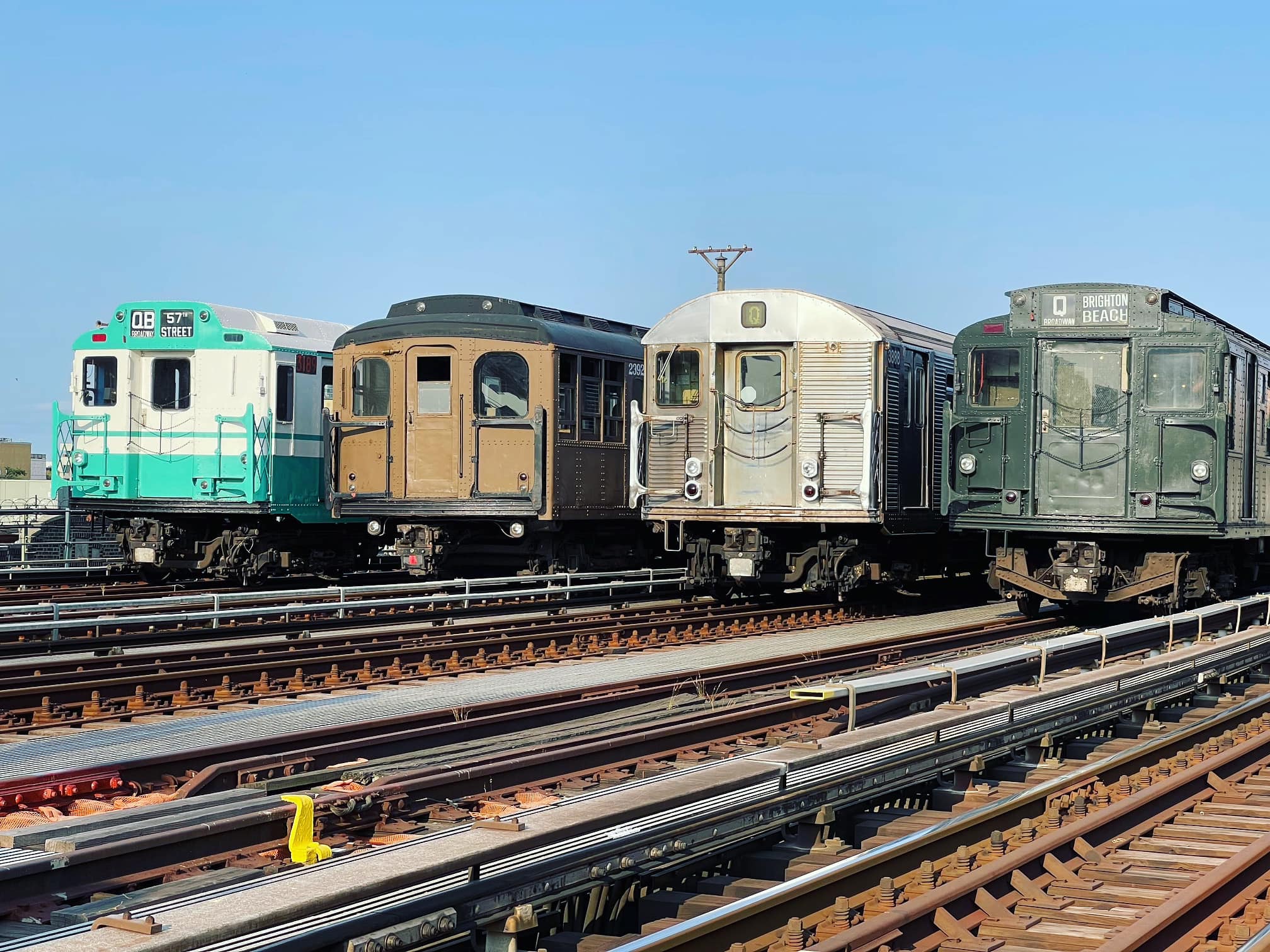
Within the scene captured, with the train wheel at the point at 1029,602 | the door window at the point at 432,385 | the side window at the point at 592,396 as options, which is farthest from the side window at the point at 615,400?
the train wheel at the point at 1029,602

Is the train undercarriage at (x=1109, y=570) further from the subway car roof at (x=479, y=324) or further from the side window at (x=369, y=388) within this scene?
the side window at (x=369, y=388)

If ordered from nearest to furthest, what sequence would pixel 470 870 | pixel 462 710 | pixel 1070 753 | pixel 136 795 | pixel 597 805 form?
pixel 470 870 < pixel 597 805 < pixel 136 795 < pixel 1070 753 < pixel 462 710

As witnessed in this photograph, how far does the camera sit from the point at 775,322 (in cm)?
1819

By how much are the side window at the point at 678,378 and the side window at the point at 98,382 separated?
7.96m

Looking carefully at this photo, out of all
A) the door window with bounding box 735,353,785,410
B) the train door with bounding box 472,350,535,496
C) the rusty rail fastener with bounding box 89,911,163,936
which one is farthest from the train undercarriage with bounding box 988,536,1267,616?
the rusty rail fastener with bounding box 89,911,163,936

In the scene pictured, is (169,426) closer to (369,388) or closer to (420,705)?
(369,388)

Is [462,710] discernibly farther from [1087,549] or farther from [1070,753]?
[1087,549]

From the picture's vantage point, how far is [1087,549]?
17.1 m

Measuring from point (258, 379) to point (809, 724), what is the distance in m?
12.2

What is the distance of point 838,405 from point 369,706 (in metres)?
7.95

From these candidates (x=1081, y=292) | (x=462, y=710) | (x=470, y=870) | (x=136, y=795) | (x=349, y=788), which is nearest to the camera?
(x=470, y=870)

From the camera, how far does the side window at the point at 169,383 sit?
21.2 m

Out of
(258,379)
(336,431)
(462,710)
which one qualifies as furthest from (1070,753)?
(258,379)

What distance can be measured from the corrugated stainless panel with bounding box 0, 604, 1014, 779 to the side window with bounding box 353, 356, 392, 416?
5945mm
